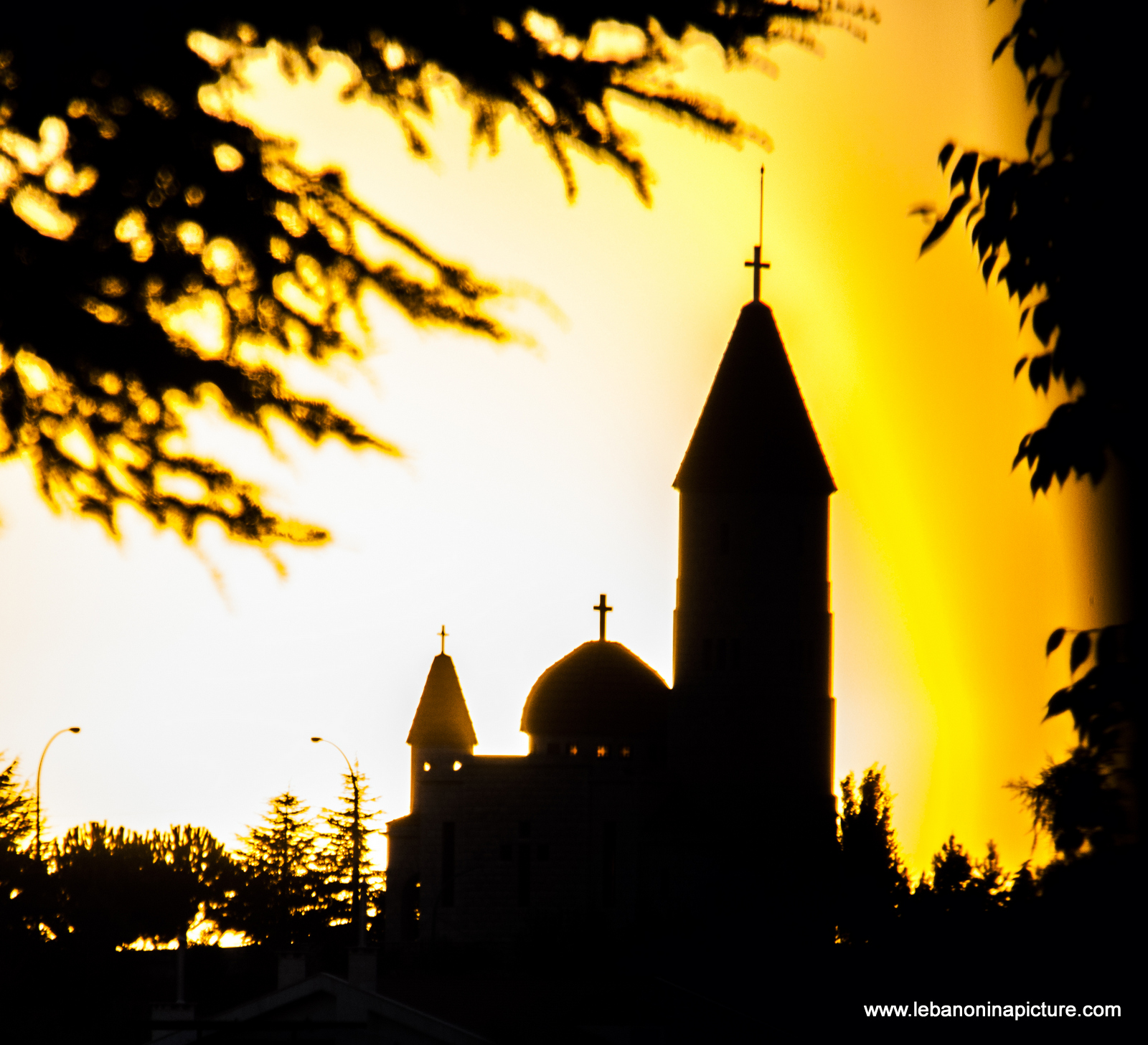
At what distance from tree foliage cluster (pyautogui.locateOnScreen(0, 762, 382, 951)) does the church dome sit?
8758 millimetres

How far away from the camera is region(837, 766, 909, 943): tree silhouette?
5288 cm

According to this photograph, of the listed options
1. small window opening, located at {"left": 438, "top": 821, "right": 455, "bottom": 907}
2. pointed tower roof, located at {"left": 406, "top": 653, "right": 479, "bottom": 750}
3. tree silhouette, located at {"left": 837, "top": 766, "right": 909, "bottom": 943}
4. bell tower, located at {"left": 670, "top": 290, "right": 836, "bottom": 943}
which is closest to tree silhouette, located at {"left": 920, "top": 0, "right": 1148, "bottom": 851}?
tree silhouette, located at {"left": 837, "top": 766, "right": 909, "bottom": 943}

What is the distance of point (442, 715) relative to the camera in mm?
75375

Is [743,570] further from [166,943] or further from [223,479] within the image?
[223,479]

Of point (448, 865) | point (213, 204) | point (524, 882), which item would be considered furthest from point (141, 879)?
point (213, 204)

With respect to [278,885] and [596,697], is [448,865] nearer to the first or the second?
[596,697]

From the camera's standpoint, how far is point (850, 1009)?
2823 cm

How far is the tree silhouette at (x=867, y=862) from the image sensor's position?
52875mm

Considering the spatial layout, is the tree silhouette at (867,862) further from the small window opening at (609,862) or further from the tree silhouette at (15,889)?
the tree silhouette at (15,889)

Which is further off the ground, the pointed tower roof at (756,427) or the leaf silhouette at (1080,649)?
the pointed tower roof at (756,427)

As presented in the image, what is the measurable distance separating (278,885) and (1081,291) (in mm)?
91725

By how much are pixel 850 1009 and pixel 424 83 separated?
2377 cm

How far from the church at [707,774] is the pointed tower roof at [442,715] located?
1076 centimetres

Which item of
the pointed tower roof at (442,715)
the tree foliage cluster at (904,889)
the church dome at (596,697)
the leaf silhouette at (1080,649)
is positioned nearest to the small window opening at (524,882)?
the church dome at (596,697)
